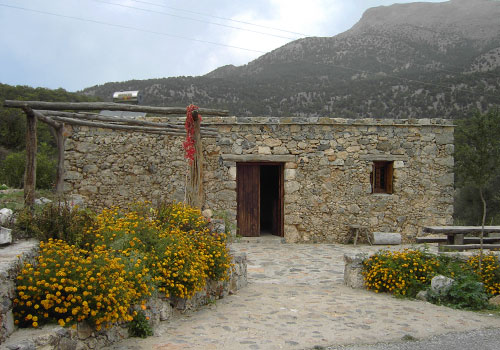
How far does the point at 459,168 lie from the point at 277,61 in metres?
33.6

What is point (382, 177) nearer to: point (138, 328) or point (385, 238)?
point (385, 238)

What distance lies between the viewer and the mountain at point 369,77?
25359 millimetres

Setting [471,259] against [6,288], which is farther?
[471,259]

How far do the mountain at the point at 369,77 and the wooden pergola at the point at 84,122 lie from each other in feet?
54.2

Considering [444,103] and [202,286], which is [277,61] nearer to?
[444,103]

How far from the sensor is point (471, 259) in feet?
21.5

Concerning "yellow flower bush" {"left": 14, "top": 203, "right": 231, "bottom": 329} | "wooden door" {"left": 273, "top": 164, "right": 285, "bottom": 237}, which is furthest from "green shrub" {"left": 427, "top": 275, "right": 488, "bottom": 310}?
"wooden door" {"left": 273, "top": 164, "right": 285, "bottom": 237}

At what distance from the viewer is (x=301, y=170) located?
38.0 ft

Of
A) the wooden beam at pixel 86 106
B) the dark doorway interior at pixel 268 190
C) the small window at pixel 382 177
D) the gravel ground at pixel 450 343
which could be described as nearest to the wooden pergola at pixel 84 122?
the wooden beam at pixel 86 106

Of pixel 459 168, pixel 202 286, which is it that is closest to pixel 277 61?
pixel 459 168

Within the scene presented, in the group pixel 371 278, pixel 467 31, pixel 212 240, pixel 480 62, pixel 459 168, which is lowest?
pixel 371 278

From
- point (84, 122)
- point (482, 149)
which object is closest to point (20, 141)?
point (84, 122)

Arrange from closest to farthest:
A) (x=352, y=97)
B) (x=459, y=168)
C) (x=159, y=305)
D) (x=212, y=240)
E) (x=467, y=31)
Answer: (x=159, y=305), (x=212, y=240), (x=459, y=168), (x=352, y=97), (x=467, y=31)

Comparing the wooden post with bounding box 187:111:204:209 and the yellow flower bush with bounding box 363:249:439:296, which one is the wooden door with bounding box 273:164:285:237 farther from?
the yellow flower bush with bounding box 363:249:439:296
